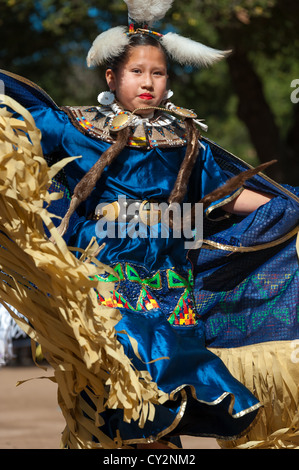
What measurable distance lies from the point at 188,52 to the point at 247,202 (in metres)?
0.69

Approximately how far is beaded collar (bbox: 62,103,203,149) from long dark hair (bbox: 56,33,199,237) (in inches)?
1.7

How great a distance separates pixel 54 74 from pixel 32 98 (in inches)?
338

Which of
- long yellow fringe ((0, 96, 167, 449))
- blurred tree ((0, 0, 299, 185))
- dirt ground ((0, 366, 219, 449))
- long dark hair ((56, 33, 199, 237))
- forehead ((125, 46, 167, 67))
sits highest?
blurred tree ((0, 0, 299, 185))

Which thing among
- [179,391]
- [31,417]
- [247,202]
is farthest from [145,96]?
[31,417]

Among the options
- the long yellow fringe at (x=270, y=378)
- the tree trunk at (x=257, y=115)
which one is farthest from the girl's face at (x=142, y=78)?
the tree trunk at (x=257, y=115)

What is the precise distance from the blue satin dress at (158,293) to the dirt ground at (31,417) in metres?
1.69

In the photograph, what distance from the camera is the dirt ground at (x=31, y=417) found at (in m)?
4.60

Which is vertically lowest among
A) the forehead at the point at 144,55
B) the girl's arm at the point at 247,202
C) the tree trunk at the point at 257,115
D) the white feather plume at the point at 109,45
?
the girl's arm at the point at 247,202

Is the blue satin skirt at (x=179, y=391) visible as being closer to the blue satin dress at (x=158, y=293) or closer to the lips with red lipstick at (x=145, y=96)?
the blue satin dress at (x=158, y=293)

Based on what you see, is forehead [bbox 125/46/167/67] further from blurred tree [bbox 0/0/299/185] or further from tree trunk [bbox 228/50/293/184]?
tree trunk [bbox 228/50/293/184]

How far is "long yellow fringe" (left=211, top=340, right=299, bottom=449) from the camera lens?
3182 mm

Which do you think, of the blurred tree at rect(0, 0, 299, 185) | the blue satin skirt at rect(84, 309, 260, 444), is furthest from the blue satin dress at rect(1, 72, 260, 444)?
the blurred tree at rect(0, 0, 299, 185)

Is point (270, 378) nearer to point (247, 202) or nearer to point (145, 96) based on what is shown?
point (247, 202)

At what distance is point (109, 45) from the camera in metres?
3.17
